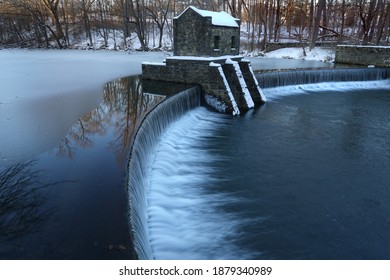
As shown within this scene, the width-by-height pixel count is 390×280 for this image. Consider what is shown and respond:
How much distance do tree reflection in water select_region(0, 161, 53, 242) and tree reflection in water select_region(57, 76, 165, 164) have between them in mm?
1171

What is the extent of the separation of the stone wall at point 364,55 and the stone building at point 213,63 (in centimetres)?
1638

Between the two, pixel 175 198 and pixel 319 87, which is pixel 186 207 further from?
pixel 319 87

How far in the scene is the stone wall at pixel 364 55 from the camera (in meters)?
27.5

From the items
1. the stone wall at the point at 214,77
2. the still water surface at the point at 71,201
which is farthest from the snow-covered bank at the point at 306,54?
the still water surface at the point at 71,201

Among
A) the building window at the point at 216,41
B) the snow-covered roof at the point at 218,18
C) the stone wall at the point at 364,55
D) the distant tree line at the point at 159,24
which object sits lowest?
the stone wall at the point at 364,55

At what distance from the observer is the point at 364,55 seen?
29141mm

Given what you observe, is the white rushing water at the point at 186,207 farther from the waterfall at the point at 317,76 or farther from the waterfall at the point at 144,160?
the waterfall at the point at 317,76

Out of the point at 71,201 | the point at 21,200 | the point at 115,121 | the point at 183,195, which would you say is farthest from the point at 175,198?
the point at 115,121

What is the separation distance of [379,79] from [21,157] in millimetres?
25430

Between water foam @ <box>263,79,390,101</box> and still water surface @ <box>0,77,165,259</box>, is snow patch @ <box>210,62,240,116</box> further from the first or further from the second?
still water surface @ <box>0,77,165,259</box>

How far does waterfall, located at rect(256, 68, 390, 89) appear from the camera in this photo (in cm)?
2026

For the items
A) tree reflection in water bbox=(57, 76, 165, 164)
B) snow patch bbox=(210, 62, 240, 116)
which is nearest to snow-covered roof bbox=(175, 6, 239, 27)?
snow patch bbox=(210, 62, 240, 116)

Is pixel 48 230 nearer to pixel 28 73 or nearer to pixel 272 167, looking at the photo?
pixel 272 167

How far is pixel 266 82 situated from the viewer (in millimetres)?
20078
